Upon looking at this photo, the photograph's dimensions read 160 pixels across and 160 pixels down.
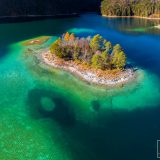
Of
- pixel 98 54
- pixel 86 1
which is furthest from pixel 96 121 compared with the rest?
pixel 86 1

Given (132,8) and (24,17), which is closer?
(24,17)

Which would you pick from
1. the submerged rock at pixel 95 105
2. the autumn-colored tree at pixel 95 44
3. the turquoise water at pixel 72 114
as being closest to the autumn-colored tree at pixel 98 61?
the autumn-colored tree at pixel 95 44

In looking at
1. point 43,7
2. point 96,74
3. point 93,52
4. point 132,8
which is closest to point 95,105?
point 96,74

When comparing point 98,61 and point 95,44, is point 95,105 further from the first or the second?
point 95,44

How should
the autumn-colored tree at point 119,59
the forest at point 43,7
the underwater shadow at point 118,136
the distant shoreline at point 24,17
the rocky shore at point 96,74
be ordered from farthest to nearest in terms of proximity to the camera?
the forest at point 43,7 < the distant shoreline at point 24,17 < the autumn-colored tree at point 119,59 < the rocky shore at point 96,74 < the underwater shadow at point 118,136

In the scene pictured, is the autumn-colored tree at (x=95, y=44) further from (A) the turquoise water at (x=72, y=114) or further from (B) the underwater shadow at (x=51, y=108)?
(B) the underwater shadow at (x=51, y=108)
